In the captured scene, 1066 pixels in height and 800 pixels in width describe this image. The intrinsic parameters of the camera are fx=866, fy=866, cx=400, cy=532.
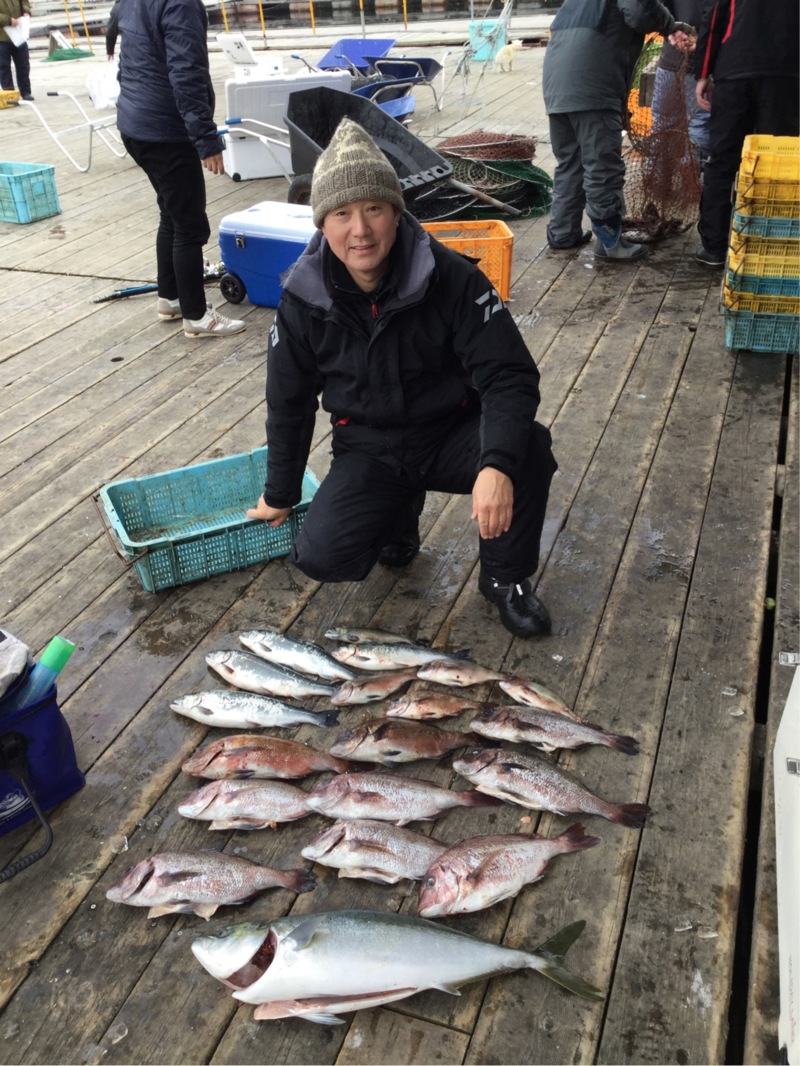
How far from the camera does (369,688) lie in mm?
2611

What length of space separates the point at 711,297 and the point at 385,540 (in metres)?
3.48

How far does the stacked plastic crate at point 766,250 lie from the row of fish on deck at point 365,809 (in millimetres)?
2914

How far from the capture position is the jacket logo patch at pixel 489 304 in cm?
256

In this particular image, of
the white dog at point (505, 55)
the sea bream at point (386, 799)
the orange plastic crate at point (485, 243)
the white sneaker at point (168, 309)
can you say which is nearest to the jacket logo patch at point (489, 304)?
the sea bream at point (386, 799)

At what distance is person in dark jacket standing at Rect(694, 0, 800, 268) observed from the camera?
4820 mm

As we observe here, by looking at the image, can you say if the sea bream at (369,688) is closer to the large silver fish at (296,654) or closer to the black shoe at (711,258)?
the large silver fish at (296,654)

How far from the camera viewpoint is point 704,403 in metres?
4.23

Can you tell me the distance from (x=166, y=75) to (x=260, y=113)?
405 cm

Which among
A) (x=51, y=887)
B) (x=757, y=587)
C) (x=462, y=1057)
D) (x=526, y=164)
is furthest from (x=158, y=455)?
(x=526, y=164)

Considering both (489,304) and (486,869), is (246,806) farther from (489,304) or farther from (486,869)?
(489,304)

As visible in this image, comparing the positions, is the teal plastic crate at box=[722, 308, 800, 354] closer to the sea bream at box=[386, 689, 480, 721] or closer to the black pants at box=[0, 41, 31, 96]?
the sea bream at box=[386, 689, 480, 721]

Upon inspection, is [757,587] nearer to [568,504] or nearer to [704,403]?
[568,504]

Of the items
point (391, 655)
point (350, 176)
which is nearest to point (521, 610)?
point (391, 655)

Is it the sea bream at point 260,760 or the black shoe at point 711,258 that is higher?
the black shoe at point 711,258
